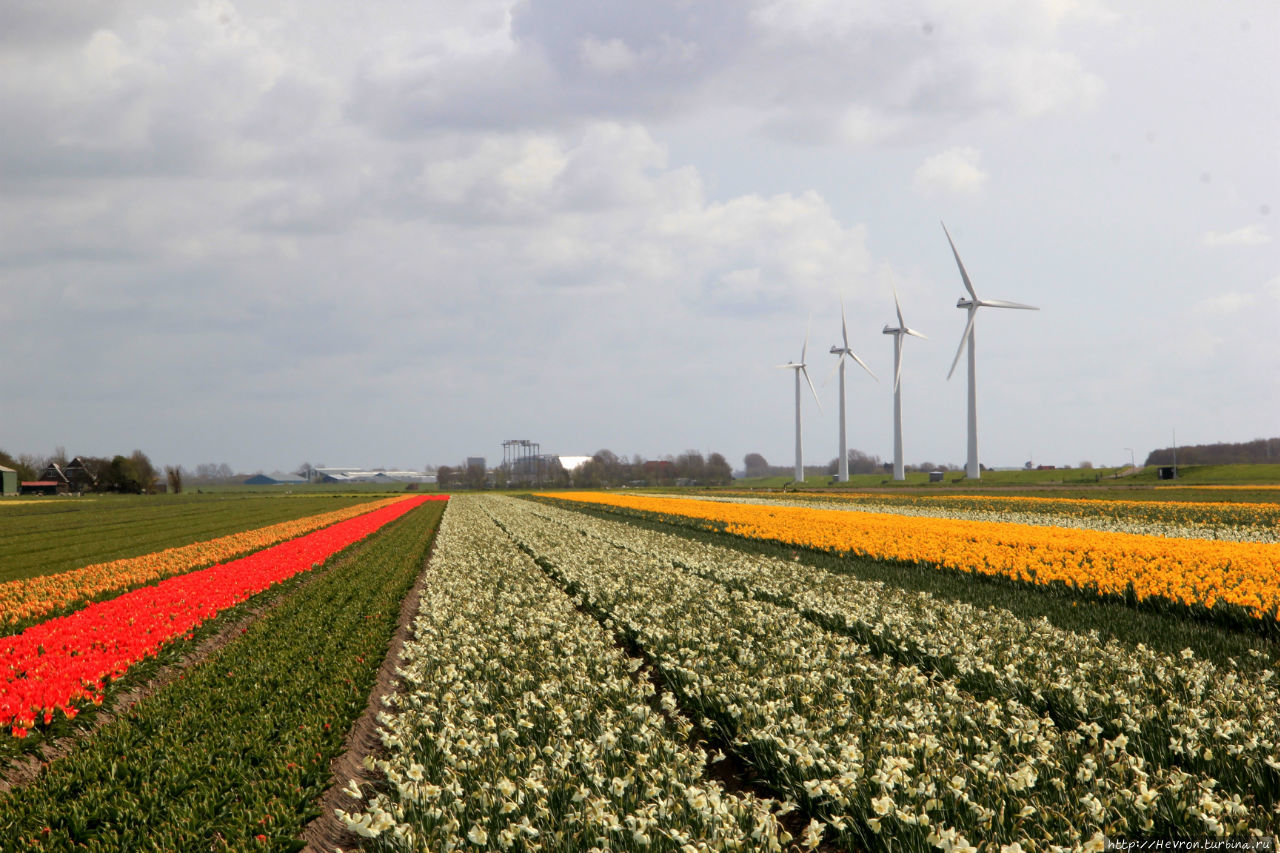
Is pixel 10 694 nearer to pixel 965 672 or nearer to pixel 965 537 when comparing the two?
pixel 965 672

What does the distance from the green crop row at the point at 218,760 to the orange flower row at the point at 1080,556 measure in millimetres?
14414

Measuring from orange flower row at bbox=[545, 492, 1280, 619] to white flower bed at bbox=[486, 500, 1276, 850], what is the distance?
467 centimetres

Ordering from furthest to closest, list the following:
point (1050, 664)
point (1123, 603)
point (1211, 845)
Result: point (1123, 603) → point (1050, 664) → point (1211, 845)

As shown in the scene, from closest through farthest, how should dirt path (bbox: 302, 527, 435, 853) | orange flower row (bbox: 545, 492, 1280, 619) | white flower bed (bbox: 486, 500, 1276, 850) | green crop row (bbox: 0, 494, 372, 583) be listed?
1. white flower bed (bbox: 486, 500, 1276, 850)
2. dirt path (bbox: 302, 527, 435, 853)
3. orange flower row (bbox: 545, 492, 1280, 619)
4. green crop row (bbox: 0, 494, 372, 583)

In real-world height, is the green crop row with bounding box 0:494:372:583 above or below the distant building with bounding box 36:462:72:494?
below

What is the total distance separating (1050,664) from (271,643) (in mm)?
12542

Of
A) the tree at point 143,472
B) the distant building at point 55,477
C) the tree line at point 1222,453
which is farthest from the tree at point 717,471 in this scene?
the distant building at point 55,477

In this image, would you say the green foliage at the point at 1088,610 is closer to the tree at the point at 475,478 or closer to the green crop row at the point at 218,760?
the green crop row at the point at 218,760

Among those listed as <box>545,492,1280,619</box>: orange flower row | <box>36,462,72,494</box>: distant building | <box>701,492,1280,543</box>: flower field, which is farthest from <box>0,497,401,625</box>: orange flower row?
<box>36,462,72,494</box>: distant building

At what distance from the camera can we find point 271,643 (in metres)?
12.9

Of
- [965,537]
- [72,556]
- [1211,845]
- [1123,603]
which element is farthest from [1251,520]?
[72,556]

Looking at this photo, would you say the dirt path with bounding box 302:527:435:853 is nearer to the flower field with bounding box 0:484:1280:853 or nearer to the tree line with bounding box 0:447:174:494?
the flower field with bounding box 0:484:1280:853

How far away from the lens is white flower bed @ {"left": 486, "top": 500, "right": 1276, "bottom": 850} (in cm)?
530

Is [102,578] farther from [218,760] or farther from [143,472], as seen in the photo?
[143,472]
